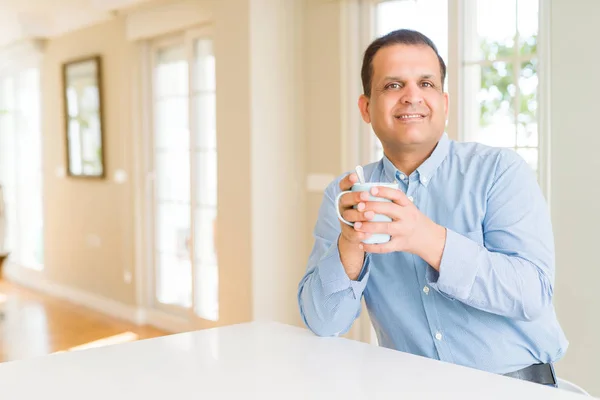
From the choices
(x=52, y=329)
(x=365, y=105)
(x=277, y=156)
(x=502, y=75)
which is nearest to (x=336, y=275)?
(x=365, y=105)

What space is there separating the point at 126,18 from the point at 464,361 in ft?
15.3

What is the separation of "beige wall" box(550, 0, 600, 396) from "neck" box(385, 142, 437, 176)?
1.45 m

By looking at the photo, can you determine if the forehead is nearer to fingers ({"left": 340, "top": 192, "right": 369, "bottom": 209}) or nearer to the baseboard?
fingers ({"left": 340, "top": 192, "right": 369, "bottom": 209})

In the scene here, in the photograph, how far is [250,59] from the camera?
4012 mm

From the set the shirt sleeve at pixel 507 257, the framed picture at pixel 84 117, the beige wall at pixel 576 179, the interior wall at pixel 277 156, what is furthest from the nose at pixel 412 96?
the framed picture at pixel 84 117

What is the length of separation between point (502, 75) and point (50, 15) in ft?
14.5

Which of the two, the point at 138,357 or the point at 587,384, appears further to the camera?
the point at 587,384

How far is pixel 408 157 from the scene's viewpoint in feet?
5.30

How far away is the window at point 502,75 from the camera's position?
3025 mm

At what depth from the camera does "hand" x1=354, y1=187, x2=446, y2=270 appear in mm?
1213

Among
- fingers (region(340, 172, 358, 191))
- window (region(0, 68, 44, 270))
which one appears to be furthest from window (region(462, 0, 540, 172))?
window (region(0, 68, 44, 270))

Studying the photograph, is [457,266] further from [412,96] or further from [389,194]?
[412,96]

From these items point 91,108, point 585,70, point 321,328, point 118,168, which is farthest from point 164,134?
point 321,328

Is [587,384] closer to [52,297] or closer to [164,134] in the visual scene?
[164,134]
